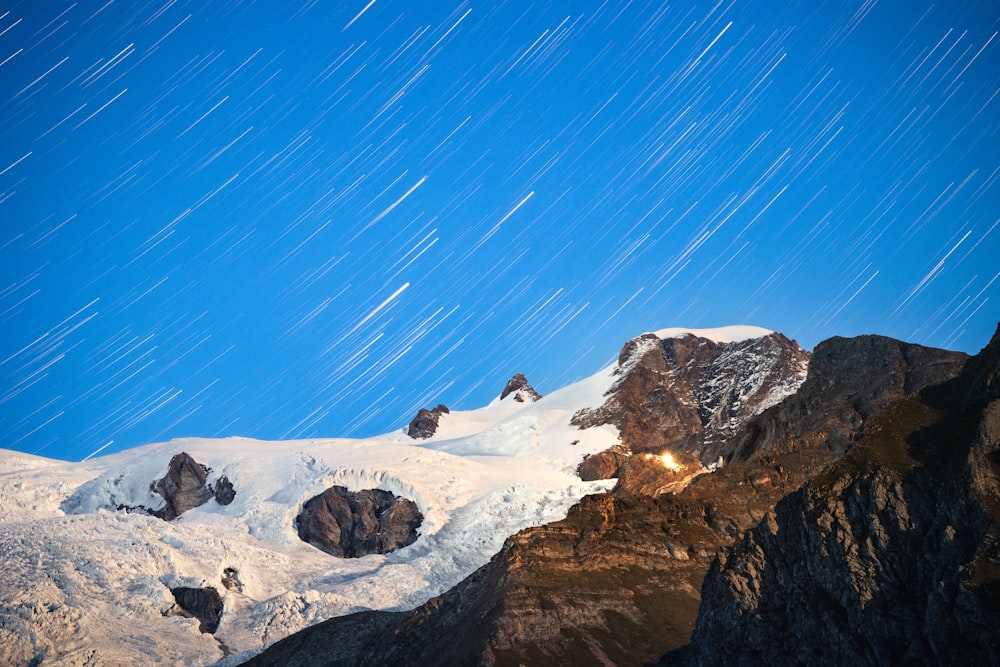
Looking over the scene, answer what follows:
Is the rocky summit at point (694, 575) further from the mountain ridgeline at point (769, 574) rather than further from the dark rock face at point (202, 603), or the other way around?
the dark rock face at point (202, 603)

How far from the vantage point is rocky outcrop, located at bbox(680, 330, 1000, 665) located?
49750mm

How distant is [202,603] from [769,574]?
133 m

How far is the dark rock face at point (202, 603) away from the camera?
172 m

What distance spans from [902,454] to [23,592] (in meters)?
137

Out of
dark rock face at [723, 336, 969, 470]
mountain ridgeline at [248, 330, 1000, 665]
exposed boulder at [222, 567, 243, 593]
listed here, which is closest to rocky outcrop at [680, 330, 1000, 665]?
mountain ridgeline at [248, 330, 1000, 665]

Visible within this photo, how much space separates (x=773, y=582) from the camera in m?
64.3

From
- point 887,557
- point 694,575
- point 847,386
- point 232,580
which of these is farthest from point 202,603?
point 887,557

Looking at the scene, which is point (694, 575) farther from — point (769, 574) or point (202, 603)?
point (202, 603)

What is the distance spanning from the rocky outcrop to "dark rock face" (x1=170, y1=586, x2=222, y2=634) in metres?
124

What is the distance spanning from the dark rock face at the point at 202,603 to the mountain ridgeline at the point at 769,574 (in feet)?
141

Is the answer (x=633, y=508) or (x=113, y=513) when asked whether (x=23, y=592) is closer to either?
(x=113, y=513)

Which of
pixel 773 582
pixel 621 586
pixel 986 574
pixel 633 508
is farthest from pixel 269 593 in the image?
pixel 986 574

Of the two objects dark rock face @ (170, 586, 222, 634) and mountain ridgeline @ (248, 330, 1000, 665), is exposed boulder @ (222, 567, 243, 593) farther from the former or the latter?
mountain ridgeline @ (248, 330, 1000, 665)

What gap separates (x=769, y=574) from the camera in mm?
65000
